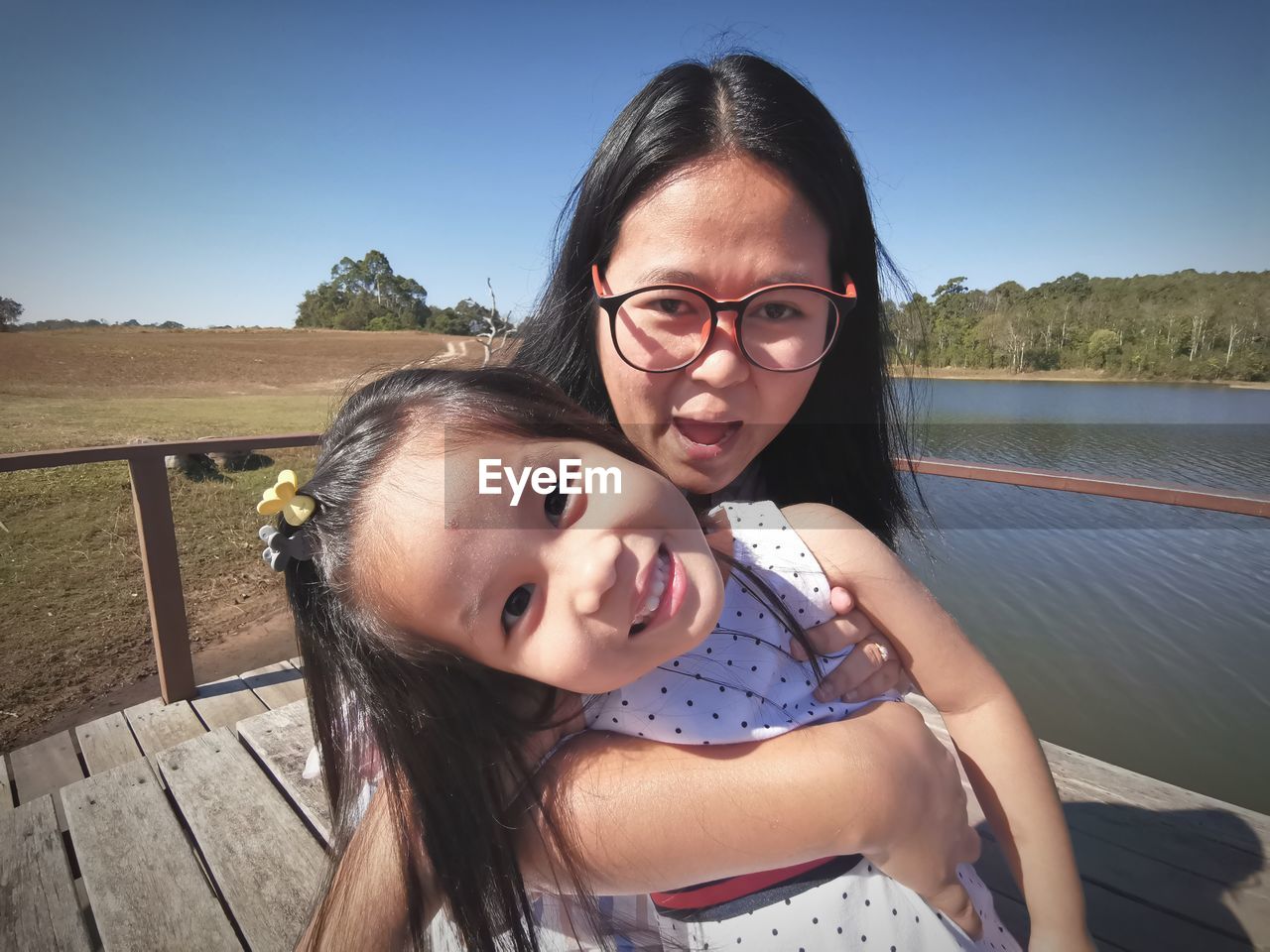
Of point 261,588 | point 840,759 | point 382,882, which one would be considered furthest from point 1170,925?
point 261,588

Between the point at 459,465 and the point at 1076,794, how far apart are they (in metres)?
2.27

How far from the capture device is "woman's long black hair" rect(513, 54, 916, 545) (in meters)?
1.04

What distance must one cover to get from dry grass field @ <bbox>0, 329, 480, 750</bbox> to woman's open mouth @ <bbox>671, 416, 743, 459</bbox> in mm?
506

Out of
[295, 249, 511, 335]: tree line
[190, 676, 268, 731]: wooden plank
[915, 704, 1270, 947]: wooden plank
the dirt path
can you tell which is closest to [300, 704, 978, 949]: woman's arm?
[915, 704, 1270, 947]: wooden plank

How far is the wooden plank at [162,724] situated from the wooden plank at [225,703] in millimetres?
43

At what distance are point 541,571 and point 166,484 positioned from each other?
9.62ft

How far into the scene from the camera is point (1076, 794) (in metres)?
1.94

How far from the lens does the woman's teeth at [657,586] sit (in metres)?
0.77

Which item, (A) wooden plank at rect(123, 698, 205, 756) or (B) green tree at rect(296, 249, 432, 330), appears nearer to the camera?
(A) wooden plank at rect(123, 698, 205, 756)

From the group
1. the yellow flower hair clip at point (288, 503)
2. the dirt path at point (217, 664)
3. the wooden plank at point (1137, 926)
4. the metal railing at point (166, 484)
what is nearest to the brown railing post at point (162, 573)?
the metal railing at point (166, 484)

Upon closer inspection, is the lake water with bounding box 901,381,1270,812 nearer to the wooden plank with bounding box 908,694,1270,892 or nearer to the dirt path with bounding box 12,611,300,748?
the wooden plank with bounding box 908,694,1270,892

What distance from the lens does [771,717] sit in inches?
33.6

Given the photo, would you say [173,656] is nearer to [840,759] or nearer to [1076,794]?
[840,759]

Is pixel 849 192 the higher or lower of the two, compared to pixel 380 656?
higher
